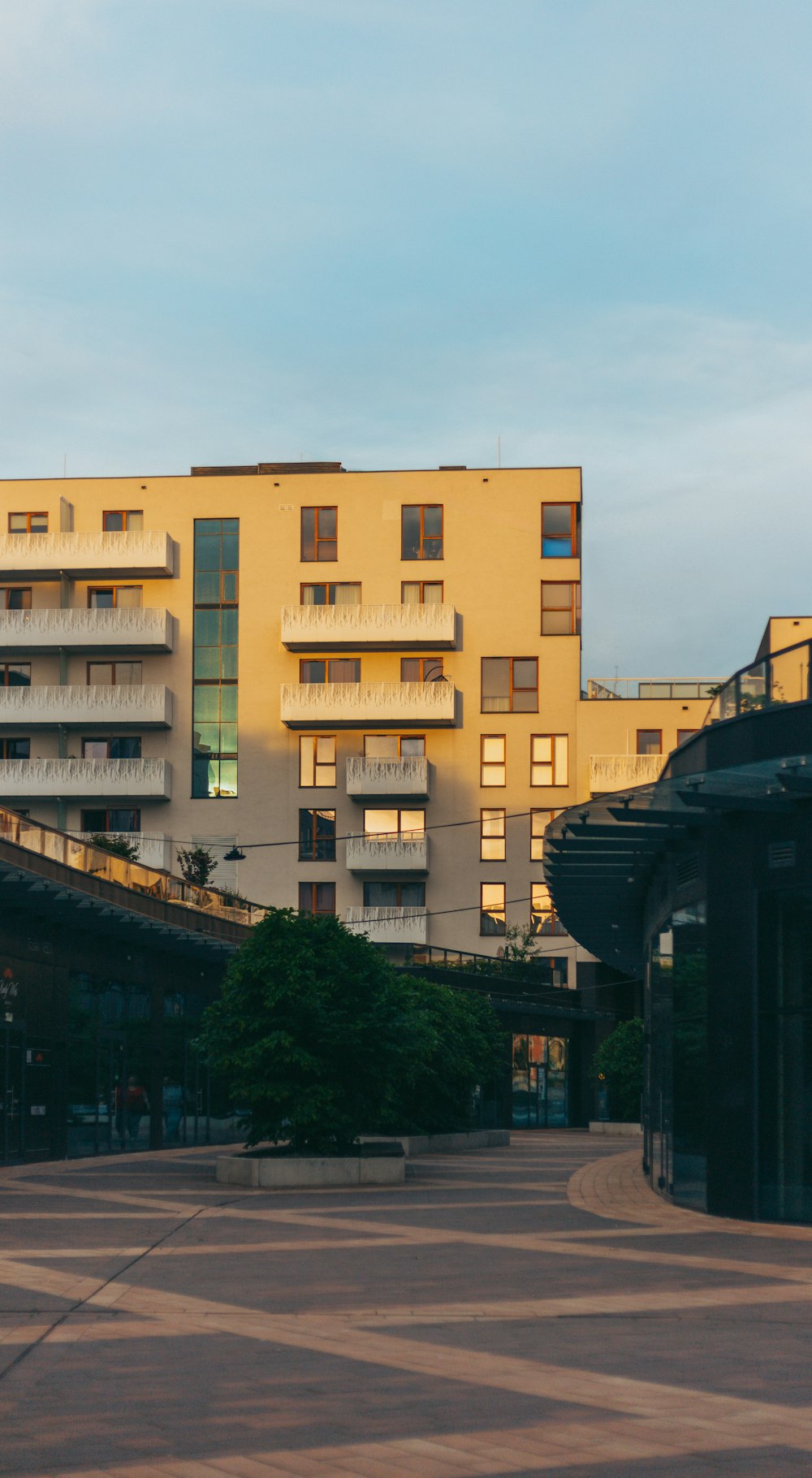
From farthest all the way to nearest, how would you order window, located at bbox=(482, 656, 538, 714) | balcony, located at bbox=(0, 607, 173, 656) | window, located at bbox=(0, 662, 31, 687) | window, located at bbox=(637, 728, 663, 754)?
window, located at bbox=(0, 662, 31, 687), window, located at bbox=(482, 656, 538, 714), balcony, located at bbox=(0, 607, 173, 656), window, located at bbox=(637, 728, 663, 754)

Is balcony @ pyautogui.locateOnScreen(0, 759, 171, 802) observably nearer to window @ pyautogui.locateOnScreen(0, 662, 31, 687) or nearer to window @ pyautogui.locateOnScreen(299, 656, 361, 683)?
window @ pyautogui.locateOnScreen(0, 662, 31, 687)

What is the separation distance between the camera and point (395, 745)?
5953cm

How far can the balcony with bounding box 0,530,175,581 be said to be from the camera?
59062mm

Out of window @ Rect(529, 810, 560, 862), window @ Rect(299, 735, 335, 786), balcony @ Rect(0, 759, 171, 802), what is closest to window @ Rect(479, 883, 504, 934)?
window @ Rect(529, 810, 560, 862)

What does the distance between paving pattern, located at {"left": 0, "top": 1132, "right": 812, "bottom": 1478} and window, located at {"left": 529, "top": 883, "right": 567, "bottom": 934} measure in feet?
128

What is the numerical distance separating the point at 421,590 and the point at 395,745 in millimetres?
5621

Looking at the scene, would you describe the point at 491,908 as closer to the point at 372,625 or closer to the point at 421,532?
the point at 372,625

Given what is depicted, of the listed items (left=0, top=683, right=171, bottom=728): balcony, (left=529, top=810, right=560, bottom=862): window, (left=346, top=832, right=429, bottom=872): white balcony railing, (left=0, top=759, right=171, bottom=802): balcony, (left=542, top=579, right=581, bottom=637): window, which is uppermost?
(left=542, top=579, right=581, bottom=637): window

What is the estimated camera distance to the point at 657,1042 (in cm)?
2506

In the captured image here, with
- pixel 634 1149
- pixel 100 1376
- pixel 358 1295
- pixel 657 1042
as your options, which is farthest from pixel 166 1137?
pixel 100 1376

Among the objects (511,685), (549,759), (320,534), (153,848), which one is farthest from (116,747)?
(549,759)

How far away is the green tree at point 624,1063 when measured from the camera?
148 ft

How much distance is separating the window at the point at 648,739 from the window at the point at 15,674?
70.9 feet

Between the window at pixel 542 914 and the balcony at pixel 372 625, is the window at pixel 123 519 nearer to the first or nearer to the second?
the balcony at pixel 372 625
